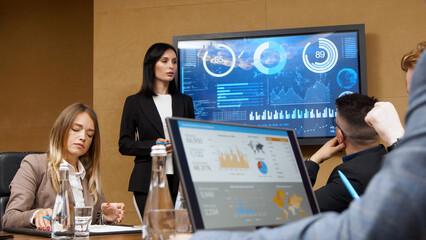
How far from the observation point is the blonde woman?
1971 mm

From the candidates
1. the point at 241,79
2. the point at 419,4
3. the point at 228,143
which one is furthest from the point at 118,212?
the point at 419,4

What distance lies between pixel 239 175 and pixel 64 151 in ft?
4.78

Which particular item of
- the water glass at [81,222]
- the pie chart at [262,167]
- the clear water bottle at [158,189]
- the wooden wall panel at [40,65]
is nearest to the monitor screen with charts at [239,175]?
the pie chart at [262,167]

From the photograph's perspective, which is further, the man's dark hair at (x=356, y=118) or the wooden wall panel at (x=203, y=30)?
the wooden wall panel at (x=203, y=30)

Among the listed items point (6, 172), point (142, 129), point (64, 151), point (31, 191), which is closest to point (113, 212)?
point (31, 191)

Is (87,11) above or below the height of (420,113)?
above

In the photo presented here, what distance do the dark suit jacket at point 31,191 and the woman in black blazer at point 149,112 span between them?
1.02 metres

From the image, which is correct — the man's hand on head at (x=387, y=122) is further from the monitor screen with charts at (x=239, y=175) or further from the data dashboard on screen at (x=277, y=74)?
the data dashboard on screen at (x=277, y=74)

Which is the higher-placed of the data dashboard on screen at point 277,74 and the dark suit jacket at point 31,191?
the data dashboard on screen at point 277,74

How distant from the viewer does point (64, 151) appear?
90.9 inches

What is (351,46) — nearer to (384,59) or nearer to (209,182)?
(384,59)

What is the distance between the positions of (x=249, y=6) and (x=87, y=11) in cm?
304

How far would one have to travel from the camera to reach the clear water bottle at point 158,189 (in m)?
1.13

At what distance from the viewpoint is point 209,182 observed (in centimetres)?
98
